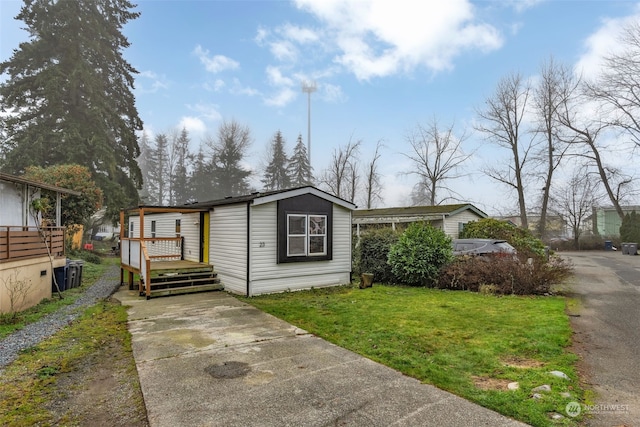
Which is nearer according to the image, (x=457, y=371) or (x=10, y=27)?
(x=457, y=371)

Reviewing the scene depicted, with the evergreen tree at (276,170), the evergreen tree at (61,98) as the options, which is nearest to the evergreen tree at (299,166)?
the evergreen tree at (276,170)

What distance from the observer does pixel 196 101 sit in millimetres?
23812

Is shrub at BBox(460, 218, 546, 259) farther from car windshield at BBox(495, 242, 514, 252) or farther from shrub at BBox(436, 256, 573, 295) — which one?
shrub at BBox(436, 256, 573, 295)

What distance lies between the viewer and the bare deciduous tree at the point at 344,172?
106 feet

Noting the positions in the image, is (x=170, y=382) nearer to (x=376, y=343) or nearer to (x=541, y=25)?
(x=376, y=343)

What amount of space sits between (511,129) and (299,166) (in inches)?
945

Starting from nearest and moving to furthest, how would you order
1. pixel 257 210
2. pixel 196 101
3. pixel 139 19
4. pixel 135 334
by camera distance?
pixel 135 334, pixel 257 210, pixel 196 101, pixel 139 19

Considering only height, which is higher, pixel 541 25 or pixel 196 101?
pixel 196 101

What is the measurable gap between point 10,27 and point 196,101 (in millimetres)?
12545

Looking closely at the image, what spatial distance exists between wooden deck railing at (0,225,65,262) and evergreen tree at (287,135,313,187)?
109ft

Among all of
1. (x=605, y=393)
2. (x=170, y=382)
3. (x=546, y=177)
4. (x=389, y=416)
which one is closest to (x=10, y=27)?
(x=170, y=382)

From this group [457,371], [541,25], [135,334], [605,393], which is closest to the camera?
[605,393]

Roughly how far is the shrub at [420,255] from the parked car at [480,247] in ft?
4.06

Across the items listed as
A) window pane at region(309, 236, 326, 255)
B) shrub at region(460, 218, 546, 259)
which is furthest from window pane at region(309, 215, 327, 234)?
shrub at region(460, 218, 546, 259)
